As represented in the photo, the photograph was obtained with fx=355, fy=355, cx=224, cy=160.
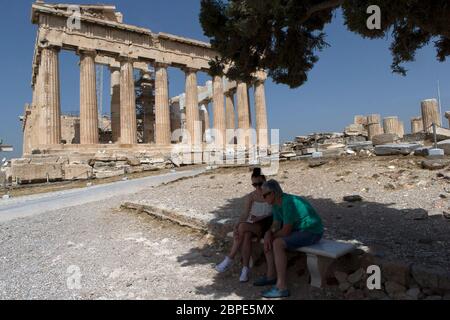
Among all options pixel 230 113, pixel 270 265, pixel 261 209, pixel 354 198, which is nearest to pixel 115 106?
pixel 230 113

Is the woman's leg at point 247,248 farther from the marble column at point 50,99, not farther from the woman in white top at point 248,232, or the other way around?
the marble column at point 50,99

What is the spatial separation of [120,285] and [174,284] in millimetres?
687

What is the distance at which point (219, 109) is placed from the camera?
98.3ft

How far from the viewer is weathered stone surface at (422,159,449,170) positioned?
8.91 meters

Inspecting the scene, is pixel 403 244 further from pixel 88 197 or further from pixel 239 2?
pixel 88 197

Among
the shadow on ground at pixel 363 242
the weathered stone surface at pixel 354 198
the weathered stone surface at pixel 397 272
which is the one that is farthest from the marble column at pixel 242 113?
the weathered stone surface at pixel 397 272

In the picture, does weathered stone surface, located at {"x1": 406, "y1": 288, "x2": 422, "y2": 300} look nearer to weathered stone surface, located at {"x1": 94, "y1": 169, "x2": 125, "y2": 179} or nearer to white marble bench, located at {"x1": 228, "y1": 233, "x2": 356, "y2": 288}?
white marble bench, located at {"x1": 228, "y1": 233, "x2": 356, "y2": 288}

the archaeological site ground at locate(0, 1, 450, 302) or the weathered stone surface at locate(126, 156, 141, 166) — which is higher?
the weathered stone surface at locate(126, 156, 141, 166)

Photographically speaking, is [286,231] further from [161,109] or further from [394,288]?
[161,109]

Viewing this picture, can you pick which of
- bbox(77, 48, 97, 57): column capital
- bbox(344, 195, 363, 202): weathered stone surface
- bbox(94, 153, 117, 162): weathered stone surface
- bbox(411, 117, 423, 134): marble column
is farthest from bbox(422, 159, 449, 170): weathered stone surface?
bbox(77, 48, 97, 57): column capital

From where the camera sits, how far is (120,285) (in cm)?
445

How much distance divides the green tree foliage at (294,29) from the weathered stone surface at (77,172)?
49.4 ft

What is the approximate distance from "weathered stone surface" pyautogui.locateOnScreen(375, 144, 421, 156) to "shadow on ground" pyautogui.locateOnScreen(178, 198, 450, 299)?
194 inches
